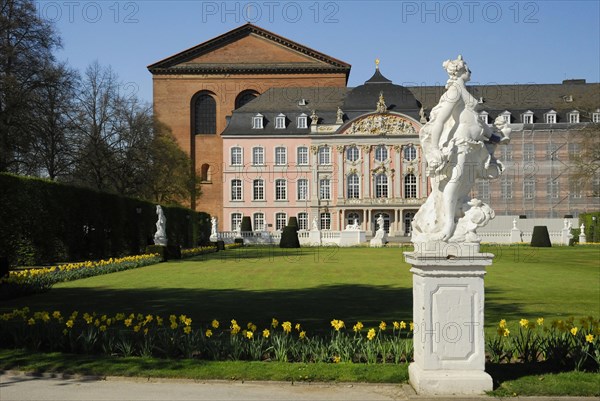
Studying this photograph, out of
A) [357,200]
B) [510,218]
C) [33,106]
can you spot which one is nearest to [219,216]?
[357,200]

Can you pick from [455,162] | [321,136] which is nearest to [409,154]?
[321,136]

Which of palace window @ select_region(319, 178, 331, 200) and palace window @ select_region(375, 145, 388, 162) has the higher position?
palace window @ select_region(375, 145, 388, 162)

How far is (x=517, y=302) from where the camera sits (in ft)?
39.3

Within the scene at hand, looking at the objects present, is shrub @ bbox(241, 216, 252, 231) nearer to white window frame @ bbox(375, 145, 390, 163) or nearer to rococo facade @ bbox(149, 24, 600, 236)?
rococo facade @ bbox(149, 24, 600, 236)

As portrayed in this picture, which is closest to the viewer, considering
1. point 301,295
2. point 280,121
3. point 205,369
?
point 205,369

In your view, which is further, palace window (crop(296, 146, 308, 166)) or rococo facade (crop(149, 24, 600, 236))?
palace window (crop(296, 146, 308, 166))

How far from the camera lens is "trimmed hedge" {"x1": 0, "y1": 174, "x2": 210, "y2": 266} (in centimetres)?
2230

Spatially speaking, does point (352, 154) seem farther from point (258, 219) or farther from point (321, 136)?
point (258, 219)

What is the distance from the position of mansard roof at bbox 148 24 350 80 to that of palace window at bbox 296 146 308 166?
28.7ft

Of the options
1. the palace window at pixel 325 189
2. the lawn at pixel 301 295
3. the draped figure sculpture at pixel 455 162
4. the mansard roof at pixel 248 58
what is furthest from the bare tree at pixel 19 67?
the mansard roof at pixel 248 58

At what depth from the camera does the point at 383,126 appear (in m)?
56.5

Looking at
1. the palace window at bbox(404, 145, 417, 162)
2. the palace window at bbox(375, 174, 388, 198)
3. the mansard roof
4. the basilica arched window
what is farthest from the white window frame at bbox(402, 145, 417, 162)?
the basilica arched window

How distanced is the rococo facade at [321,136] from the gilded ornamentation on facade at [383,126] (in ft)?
0.28

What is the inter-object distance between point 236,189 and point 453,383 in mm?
53369
